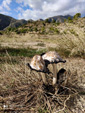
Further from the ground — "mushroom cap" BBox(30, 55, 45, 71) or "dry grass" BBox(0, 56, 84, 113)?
"mushroom cap" BBox(30, 55, 45, 71)

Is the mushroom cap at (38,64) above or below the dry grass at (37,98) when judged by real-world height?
above

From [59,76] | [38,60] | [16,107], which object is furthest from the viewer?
[59,76]

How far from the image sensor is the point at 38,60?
848mm

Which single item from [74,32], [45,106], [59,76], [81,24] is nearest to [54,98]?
[45,106]

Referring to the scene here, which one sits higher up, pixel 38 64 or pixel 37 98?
pixel 38 64

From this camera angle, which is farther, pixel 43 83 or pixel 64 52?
pixel 64 52

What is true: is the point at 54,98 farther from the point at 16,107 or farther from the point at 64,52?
the point at 64,52

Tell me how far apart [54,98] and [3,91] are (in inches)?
25.0

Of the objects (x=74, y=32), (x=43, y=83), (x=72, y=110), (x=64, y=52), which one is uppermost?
(x=74, y=32)

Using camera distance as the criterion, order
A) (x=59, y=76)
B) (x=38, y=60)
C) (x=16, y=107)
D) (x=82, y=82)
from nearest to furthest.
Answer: (x=38, y=60)
(x=16, y=107)
(x=59, y=76)
(x=82, y=82)

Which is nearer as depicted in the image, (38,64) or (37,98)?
(38,64)

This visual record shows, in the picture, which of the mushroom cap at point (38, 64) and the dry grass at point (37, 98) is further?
the dry grass at point (37, 98)

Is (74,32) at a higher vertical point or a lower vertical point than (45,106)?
higher

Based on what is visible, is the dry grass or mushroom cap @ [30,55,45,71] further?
the dry grass
